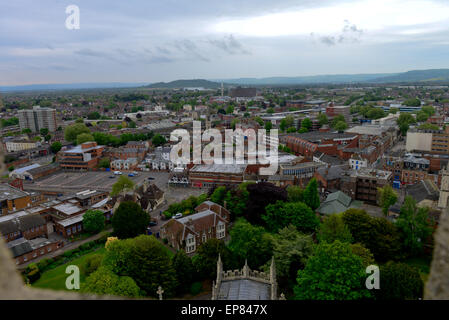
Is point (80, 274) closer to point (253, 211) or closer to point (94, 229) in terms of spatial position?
point (94, 229)

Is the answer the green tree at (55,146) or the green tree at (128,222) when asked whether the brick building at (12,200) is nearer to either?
the green tree at (128,222)

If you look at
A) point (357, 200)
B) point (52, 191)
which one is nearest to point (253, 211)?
point (357, 200)

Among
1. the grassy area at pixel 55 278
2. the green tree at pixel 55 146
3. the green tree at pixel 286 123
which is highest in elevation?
the green tree at pixel 286 123

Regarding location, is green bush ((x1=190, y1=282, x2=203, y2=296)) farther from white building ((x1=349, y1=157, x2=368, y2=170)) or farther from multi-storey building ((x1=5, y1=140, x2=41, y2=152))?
multi-storey building ((x1=5, y1=140, x2=41, y2=152))

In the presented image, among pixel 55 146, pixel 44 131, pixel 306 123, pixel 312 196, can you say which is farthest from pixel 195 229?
pixel 44 131

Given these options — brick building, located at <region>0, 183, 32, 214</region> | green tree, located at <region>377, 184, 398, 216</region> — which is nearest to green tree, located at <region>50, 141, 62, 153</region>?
brick building, located at <region>0, 183, 32, 214</region>

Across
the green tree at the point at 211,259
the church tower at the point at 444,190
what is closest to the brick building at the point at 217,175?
the green tree at the point at 211,259

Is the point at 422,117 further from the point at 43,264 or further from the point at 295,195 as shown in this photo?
the point at 43,264
